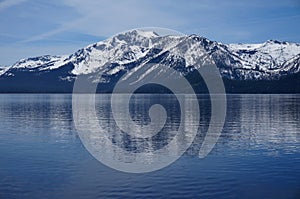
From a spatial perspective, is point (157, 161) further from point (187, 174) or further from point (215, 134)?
point (215, 134)

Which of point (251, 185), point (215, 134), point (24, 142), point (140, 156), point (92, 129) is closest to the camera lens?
point (251, 185)

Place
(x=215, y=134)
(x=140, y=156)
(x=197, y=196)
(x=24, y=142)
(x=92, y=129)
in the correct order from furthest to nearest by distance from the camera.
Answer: (x=92, y=129), (x=215, y=134), (x=24, y=142), (x=140, y=156), (x=197, y=196)

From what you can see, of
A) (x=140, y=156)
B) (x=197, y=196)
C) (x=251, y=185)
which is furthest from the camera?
(x=140, y=156)

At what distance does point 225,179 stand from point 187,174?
11.3 feet

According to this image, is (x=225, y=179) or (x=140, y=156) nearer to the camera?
(x=225, y=179)

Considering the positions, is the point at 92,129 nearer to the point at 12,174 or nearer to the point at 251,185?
the point at 12,174

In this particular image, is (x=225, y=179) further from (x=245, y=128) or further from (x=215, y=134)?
(x=245, y=128)

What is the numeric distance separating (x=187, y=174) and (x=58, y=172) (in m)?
11.2

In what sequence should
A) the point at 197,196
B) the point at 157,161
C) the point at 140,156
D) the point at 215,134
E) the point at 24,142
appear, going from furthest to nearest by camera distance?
the point at 215,134, the point at 24,142, the point at 140,156, the point at 157,161, the point at 197,196

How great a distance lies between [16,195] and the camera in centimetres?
2888

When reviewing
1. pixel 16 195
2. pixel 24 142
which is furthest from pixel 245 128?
pixel 16 195

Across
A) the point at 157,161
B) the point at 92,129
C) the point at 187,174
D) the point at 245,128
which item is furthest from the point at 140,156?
the point at 245,128

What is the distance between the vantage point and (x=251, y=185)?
3178 cm

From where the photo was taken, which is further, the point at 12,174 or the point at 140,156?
the point at 140,156
